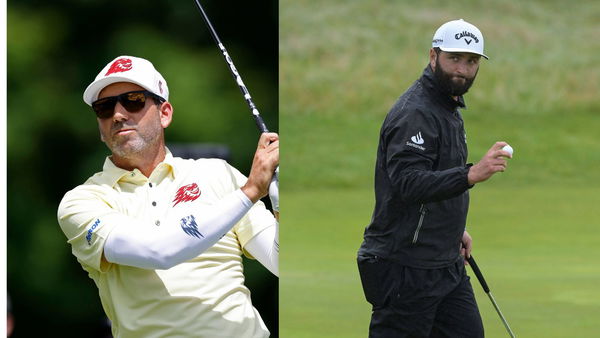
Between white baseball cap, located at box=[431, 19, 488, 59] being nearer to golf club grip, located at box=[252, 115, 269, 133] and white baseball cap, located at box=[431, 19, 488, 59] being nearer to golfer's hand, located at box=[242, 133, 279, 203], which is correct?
golf club grip, located at box=[252, 115, 269, 133]

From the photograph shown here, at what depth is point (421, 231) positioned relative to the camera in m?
4.16

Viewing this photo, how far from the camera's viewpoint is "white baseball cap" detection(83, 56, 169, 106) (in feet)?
8.70

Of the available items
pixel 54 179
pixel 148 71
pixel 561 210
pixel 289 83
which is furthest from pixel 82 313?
pixel 289 83

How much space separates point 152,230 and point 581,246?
9.31 m

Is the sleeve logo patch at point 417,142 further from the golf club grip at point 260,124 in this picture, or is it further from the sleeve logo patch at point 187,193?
the sleeve logo patch at point 187,193

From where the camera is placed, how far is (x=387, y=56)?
2009 centimetres

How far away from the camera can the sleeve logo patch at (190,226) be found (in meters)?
2.45

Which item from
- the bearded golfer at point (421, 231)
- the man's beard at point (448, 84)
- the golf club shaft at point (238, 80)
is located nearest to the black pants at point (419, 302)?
the bearded golfer at point (421, 231)

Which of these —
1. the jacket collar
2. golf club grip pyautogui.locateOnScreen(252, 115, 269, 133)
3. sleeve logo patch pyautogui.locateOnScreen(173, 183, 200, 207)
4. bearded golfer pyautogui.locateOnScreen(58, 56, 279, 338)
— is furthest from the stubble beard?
the jacket collar

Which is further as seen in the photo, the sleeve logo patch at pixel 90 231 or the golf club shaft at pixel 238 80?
the golf club shaft at pixel 238 80

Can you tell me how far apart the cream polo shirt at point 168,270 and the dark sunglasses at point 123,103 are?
11 centimetres

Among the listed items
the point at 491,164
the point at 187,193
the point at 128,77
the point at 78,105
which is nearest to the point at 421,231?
the point at 491,164

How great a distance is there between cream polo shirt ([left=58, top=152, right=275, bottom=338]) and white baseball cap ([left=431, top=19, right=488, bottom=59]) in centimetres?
185

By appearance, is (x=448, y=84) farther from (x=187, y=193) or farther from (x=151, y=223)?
(x=151, y=223)
